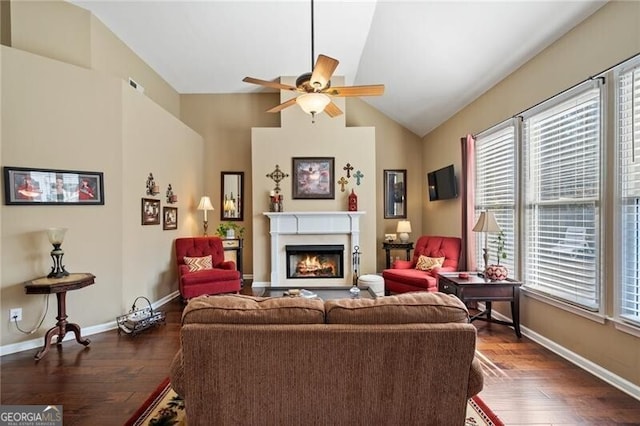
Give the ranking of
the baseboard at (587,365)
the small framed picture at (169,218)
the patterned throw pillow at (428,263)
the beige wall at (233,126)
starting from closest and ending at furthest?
1. the baseboard at (587,365)
2. the patterned throw pillow at (428,263)
3. the small framed picture at (169,218)
4. the beige wall at (233,126)

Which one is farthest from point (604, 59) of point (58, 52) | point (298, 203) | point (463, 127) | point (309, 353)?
point (58, 52)

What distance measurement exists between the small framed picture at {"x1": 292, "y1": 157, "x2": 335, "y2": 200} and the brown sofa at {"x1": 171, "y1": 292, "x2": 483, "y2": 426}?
169 inches

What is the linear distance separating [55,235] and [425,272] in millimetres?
4389

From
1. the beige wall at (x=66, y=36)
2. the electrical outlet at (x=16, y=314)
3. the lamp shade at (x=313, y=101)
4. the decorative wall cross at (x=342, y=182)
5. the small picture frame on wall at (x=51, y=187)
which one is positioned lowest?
the electrical outlet at (x=16, y=314)

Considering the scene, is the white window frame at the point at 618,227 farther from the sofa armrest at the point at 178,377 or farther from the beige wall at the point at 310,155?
the beige wall at the point at 310,155

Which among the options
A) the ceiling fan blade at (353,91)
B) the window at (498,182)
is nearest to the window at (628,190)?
the window at (498,182)

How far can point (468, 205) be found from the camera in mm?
4566

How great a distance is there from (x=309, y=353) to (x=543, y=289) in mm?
2904

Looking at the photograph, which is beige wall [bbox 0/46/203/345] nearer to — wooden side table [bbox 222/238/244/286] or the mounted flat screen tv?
wooden side table [bbox 222/238/244/286]

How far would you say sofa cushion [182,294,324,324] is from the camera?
1.49 m

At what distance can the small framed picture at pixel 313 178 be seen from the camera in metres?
5.75

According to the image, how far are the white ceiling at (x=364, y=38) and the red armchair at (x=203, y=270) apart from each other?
3.00 metres

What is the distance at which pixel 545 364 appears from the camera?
2715 mm

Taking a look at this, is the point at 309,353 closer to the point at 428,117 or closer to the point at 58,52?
the point at 58,52
